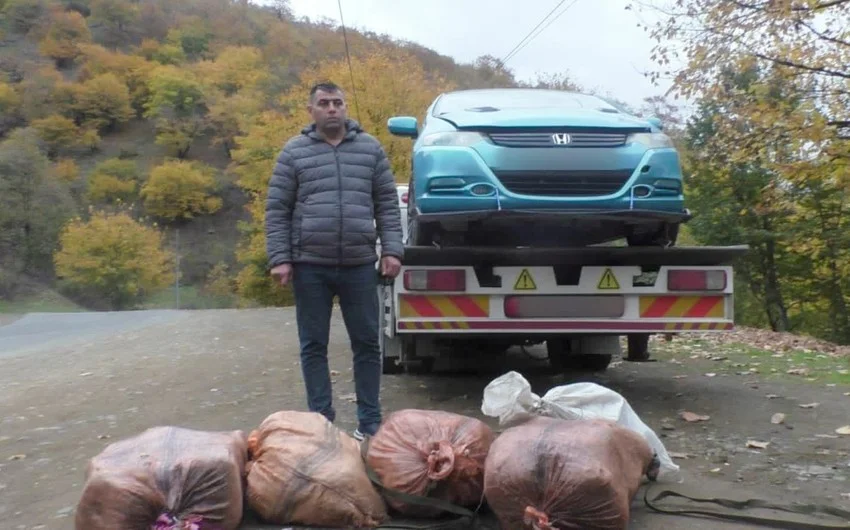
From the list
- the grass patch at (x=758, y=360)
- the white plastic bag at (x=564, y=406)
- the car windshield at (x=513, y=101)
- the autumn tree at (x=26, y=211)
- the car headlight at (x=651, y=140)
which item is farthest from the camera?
the autumn tree at (x=26, y=211)

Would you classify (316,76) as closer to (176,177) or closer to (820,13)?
(820,13)

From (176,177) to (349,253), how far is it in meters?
89.5

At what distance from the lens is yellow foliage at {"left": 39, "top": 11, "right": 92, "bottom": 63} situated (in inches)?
4542

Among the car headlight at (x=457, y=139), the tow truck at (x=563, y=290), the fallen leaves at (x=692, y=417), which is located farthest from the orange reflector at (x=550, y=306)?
the car headlight at (x=457, y=139)

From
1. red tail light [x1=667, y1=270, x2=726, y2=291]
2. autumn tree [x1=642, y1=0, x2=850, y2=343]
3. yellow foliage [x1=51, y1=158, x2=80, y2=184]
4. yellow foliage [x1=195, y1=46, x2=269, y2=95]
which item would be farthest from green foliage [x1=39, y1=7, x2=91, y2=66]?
red tail light [x1=667, y1=270, x2=726, y2=291]

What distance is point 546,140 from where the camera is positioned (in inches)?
227

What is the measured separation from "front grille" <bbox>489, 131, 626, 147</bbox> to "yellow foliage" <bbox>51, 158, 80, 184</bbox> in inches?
3521

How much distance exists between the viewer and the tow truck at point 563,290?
5.84 meters

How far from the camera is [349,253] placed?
16.3 feet

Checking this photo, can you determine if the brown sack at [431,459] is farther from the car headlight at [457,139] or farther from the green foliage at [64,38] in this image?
the green foliage at [64,38]

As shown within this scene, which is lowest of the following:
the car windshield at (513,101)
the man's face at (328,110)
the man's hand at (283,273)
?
the man's hand at (283,273)

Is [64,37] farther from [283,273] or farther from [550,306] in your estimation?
[283,273]

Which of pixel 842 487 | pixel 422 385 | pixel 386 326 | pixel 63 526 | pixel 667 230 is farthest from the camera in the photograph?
pixel 422 385

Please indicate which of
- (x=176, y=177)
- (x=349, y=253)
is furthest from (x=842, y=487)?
(x=176, y=177)
